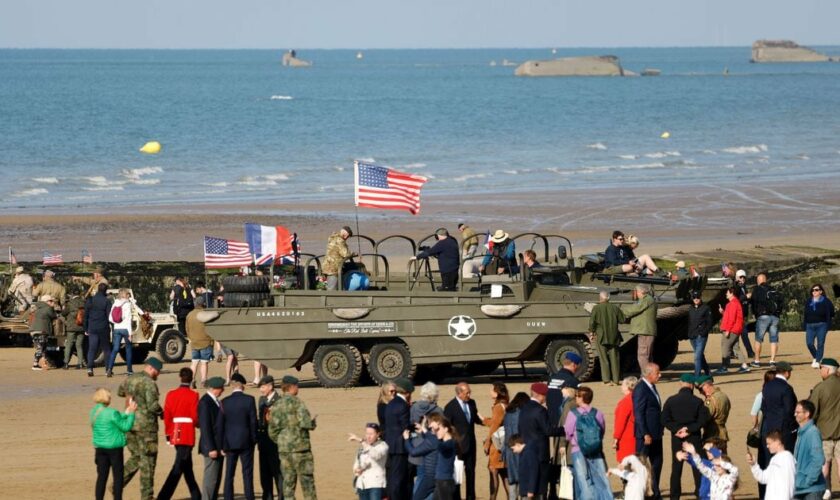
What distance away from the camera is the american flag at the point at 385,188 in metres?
21.8

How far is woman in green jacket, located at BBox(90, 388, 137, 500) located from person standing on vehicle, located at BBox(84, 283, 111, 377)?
8.51 m

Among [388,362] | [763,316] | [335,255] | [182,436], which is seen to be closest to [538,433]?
[182,436]

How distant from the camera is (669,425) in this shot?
14008 millimetres

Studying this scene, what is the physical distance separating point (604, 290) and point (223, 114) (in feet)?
331

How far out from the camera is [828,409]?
47.0 feet

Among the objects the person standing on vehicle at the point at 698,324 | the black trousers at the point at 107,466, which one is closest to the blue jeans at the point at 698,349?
the person standing on vehicle at the point at 698,324

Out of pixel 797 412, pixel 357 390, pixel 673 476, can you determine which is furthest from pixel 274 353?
pixel 797 412

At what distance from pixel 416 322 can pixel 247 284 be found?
2.28 m

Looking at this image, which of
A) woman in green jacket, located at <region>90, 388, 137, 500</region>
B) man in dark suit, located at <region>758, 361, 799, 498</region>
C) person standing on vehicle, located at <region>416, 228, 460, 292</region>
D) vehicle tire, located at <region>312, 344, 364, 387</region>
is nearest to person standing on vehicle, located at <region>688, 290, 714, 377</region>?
person standing on vehicle, located at <region>416, 228, 460, 292</region>

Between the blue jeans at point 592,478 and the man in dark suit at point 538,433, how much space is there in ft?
0.90

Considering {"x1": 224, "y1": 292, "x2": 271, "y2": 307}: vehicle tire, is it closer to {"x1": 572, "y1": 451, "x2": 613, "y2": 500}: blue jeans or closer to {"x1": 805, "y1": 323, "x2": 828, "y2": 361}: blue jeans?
{"x1": 805, "y1": 323, "x2": 828, "y2": 361}: blue jeans

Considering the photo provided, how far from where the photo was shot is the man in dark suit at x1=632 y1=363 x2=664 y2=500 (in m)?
14.1

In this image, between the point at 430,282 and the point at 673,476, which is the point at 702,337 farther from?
the point at 673,476

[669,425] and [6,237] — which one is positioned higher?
[6,237]
